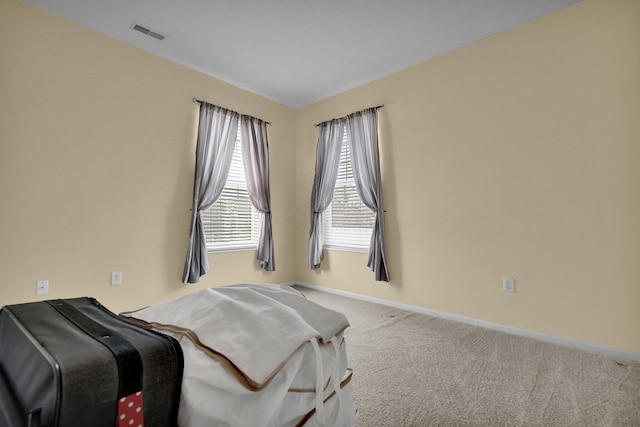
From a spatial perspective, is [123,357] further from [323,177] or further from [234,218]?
[323,177]

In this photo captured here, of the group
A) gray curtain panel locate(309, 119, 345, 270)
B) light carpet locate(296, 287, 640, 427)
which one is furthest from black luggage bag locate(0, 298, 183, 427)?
gray curtain panel locate(309, 119, 345, 270)

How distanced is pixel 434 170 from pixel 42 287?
374 cm

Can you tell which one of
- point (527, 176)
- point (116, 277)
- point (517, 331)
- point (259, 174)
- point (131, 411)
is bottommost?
point (517, 331)

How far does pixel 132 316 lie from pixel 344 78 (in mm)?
3480

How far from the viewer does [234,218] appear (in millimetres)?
3891

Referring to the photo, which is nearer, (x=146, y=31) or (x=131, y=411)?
(x=131, y=411)

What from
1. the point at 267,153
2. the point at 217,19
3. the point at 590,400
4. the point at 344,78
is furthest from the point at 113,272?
the point at 590,400

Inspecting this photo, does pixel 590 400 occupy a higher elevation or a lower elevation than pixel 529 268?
lower

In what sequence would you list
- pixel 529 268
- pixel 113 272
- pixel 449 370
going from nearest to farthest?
pixel 449 370 → pixel 529 268 → pixel 113 272

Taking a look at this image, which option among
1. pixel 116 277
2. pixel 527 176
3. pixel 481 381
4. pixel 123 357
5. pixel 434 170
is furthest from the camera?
pixel 434 170

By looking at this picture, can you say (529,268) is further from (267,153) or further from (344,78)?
(267,153)

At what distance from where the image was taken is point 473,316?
2900 millimetres

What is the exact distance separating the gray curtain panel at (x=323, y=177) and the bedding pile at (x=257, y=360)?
303 cm

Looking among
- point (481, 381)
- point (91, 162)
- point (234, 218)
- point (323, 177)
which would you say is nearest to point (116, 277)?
point (91, 162)
